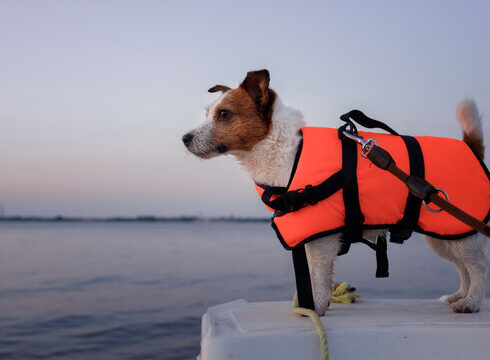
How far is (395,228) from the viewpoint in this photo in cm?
267

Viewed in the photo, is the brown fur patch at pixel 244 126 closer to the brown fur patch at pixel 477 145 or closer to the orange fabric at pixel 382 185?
the orange fabric at pixel 382 185

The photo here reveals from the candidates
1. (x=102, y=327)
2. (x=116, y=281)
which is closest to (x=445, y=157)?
(x=102, y=327)

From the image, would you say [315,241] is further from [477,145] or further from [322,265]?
[477,145]

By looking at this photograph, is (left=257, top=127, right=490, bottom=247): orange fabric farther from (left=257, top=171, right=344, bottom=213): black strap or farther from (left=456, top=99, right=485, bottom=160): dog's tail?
(left=456, top=99, right=485, bottom=160): dog's tail

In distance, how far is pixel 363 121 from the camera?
280 centimetres

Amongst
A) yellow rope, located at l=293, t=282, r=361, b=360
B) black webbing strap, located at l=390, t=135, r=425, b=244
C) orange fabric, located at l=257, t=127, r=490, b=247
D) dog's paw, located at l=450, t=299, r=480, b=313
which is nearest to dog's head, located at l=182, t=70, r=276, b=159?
orange fabric, located at l=257, t=127, r=490, b=247

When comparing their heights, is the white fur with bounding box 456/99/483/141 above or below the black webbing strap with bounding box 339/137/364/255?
above

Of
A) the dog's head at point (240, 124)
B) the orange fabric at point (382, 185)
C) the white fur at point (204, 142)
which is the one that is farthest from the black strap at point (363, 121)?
the white fur at point (204, 142)

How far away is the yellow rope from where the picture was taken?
2.06m

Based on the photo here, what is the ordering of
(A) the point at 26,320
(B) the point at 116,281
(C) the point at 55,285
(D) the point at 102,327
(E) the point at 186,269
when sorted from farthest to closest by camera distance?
(E) the point at 186,269
(B) the point at 116,281
(C) the point at 55,285
(A) the point at 26,320
(D) the point at 102,327

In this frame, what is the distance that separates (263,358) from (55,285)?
11642mm

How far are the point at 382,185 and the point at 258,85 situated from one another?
39.0 inches

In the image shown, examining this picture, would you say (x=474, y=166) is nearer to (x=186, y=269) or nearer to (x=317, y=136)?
(x=317, y=136)

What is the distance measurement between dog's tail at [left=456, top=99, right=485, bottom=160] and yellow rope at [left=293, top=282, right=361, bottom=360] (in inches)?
54.7
